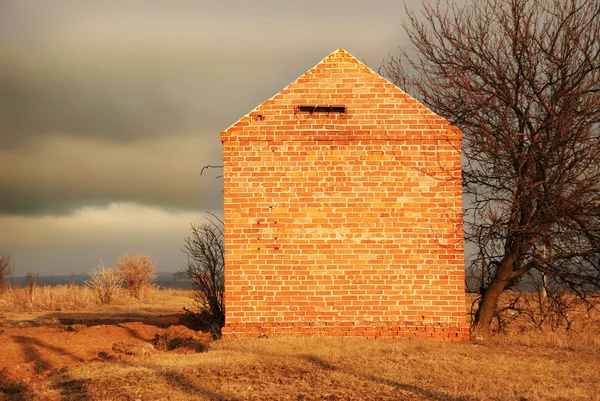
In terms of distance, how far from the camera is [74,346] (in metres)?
12.5

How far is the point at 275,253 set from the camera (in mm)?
11719

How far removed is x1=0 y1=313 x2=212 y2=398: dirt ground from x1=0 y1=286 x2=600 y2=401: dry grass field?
0.03 meters

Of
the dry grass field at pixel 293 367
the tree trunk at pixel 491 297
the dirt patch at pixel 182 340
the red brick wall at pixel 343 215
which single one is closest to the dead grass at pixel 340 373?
the dry grass field at pixel 293 367

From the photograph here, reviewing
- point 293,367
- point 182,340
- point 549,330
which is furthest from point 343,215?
point 549,330

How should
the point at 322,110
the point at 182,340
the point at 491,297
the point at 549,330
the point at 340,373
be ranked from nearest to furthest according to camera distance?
the point at 340,373 → the point at 322,110 → the point at 182,340 → the point at 491,297 → the point at 549,330

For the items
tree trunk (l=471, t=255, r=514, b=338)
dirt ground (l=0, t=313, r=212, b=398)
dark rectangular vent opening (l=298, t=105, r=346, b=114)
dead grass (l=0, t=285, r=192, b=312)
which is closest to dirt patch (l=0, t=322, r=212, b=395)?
dirt ground (l=0, t=313, r=212, b=398)

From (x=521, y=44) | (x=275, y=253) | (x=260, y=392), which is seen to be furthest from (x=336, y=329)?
(x=521, y=44)

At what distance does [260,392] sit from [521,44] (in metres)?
9.10

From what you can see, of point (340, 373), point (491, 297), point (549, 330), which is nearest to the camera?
point (340, 373)

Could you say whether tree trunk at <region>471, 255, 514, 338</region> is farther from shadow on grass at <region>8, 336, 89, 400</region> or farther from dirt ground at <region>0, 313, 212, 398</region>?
shadow on grass at <region>8, 336, 89, 400</region>

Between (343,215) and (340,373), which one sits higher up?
(343,215)

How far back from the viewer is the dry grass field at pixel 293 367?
7.83 meters

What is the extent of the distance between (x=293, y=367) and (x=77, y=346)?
5.50 meters

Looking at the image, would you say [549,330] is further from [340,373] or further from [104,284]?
[104,284]
